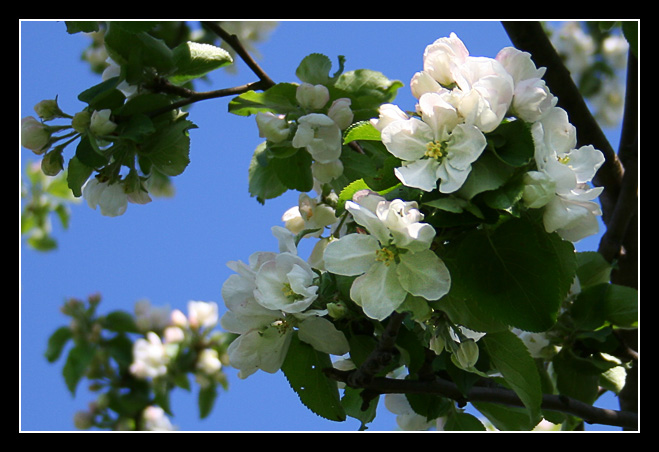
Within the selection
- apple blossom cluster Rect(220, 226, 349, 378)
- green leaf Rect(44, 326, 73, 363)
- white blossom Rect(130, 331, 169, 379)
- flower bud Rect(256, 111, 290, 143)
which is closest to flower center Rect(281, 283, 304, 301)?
apple blossom cluster Rect(220, 226, 349, 378)

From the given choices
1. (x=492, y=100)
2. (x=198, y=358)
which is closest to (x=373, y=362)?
(x=492, y=100)

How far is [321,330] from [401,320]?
14 cm

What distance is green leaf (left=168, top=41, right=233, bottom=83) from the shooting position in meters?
1.60

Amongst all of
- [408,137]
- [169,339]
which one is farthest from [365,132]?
[169,339]

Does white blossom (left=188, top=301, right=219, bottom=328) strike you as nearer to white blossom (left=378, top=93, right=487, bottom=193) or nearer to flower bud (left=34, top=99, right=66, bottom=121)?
flower bud (left=34, top=99, right=66, bottom=121)

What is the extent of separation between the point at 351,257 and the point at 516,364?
36 cm

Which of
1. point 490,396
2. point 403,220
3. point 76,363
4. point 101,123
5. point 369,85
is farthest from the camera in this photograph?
point 76,363

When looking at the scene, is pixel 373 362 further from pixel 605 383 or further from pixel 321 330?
pixel 605 383

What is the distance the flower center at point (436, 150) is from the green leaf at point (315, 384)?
0.42 metres

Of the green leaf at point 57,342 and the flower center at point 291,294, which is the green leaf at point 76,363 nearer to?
the green leaf at point 57,342

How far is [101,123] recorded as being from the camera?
4.71 feet

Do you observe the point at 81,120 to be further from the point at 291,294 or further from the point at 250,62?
the point at 291,294

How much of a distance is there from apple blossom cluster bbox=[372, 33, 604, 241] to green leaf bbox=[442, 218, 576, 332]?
4cm

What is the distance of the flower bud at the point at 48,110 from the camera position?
149cm
